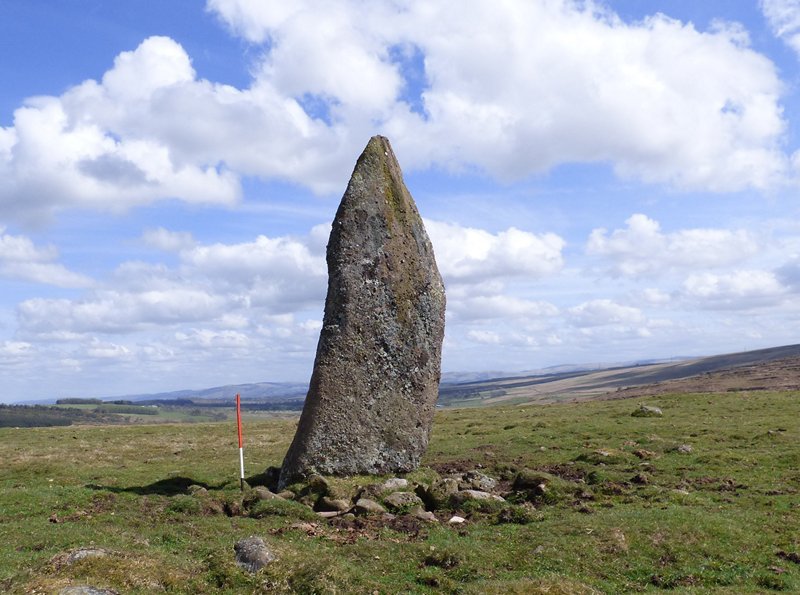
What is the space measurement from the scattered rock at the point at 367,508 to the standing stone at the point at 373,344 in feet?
11.6

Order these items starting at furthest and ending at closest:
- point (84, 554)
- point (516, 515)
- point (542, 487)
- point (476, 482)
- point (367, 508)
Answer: point (476, 482) → point (542, 487) → point (367, 508) → point (516, 515) → point (84, 554)

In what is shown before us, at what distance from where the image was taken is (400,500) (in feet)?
68.0

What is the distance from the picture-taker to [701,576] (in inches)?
554

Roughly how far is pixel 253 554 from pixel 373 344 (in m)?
11.1

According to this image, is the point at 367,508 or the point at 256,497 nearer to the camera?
the point at 367,508

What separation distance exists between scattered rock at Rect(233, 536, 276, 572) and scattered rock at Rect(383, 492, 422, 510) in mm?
6584

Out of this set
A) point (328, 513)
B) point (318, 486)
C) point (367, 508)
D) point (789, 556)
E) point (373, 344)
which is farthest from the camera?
point (373, 344)

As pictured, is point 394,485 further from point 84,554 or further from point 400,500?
point 84,554

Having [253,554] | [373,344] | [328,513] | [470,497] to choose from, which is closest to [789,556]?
[470,497]

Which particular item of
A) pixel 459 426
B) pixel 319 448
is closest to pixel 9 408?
pixel 459 426

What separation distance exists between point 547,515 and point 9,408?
219m

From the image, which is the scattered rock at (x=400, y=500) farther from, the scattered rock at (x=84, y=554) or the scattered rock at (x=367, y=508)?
the scattered rock at (x=84, y=554)

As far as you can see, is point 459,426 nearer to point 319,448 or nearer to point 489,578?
point 319,448

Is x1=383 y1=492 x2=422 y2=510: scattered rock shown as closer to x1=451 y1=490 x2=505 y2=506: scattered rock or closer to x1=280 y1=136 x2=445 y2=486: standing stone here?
x1=451 y1=490 x2=505 y2=506: scattered rock
